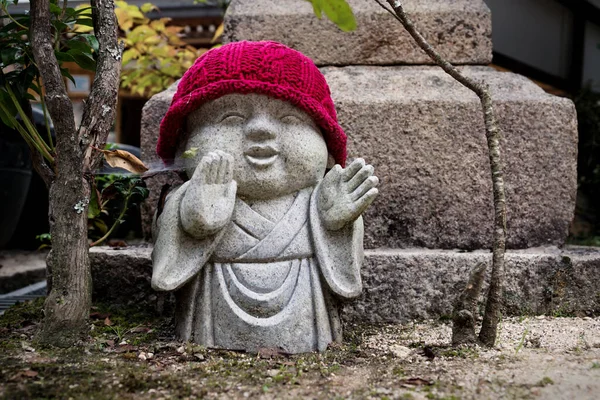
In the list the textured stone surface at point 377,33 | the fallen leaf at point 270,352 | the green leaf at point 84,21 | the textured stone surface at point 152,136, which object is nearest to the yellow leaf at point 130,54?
the textured stone surface at point 377,33

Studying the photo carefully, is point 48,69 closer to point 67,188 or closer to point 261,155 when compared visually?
point 67,188

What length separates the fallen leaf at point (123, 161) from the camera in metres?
2.28

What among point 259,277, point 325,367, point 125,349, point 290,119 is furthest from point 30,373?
point 290,119

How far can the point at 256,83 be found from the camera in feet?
7.32

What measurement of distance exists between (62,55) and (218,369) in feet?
4.49

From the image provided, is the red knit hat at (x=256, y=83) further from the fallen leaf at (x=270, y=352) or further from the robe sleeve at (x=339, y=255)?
the fallen leaf at (x=270, y=352)

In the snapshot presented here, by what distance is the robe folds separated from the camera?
2172 mm

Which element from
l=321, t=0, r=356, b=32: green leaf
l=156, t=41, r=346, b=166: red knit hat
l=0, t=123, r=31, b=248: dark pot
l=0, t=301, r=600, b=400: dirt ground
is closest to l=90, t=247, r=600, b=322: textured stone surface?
l=0, t=301, r=600, b=400: dirt ground

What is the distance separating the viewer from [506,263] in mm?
2652

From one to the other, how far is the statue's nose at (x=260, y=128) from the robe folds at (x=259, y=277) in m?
0.25

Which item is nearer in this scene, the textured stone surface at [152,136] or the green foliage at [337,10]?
the green foliage at [337,10]

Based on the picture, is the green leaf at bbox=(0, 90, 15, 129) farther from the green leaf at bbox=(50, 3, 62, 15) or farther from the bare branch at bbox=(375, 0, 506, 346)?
the bare branch at bbox=(375, 0, 506, 346)

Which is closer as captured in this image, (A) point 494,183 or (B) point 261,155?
(A) point 494,183

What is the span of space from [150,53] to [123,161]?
109 inches
